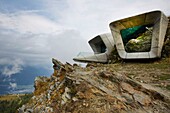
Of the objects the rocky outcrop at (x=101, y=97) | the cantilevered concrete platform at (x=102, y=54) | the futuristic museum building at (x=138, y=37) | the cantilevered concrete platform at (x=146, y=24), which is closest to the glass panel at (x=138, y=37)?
the futuristic museum building at (x=138, y=37)

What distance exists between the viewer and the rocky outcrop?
794 centimetres

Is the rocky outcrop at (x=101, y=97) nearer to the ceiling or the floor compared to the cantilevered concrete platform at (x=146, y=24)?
nearer to the floor

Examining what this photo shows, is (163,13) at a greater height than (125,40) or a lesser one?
greater

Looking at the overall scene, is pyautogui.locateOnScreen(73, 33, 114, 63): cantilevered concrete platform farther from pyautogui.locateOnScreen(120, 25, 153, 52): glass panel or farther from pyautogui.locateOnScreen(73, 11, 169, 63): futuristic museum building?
pyautogui.locateOnScreen(120, 25, 153, 52): glass panel

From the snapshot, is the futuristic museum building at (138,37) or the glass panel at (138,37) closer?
the futuristic museum building at (138,37)

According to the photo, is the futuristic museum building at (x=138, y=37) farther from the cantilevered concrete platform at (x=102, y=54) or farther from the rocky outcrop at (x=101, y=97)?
the rocky outcrop at (x=101, y=97)

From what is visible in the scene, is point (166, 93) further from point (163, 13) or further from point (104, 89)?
point (163, 13)

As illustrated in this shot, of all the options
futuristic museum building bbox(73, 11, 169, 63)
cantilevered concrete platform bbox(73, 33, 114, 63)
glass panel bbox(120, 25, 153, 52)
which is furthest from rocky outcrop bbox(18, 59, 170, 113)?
cantilevered concrete platform bbox(73, 33, 114, 63)

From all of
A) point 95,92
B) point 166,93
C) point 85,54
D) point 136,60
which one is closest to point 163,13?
point 136,60

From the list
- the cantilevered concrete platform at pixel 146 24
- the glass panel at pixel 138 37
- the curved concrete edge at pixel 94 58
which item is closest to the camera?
the cantilevered concrete platform at pixel 146 24

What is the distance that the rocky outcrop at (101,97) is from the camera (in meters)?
7.94

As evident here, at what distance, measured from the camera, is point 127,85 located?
9.81 meters

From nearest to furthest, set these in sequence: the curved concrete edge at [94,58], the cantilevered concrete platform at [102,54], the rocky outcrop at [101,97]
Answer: the rocky outcrop at [101,97]
the cantilevered concrete platform at [102,54]
the curved concrete edge at [94,58]

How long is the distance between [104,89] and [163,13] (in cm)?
2302
